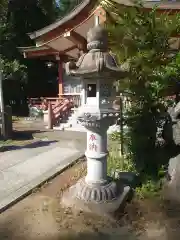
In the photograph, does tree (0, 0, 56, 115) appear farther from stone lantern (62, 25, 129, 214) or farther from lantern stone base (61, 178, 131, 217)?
lantern stone base (61, 178, 131, 217)

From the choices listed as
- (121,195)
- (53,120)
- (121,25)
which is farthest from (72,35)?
(121,195)

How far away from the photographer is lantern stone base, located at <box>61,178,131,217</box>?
14.4ft

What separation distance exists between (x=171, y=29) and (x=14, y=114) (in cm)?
1504

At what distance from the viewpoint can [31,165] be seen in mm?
7004

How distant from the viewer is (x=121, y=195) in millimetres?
4781

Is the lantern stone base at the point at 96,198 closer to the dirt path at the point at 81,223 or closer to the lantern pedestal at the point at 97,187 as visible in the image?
the lantern pedestal at the point at 97,187

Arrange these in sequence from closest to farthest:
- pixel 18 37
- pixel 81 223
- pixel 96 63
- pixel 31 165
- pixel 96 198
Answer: pixel 96 63 → pixel 81 223 → pixel 96 198 → pixel 31 165 → pixel 18 37

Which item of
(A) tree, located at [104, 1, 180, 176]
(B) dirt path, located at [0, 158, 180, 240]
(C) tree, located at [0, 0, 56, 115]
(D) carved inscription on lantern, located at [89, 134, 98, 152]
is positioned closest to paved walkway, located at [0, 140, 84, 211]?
(B) dirt path, located at [0, 158, 180, 240]

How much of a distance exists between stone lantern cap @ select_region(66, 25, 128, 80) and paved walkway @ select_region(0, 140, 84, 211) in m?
2.80

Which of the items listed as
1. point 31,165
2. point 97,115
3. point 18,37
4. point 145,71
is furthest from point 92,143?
point 18,37

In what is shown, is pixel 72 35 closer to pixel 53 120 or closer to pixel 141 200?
pixel 53 120

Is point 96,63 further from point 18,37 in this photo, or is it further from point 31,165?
point 18,37

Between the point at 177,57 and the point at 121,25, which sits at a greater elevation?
the point at 121,25

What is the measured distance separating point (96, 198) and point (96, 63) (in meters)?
2.41
